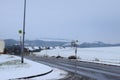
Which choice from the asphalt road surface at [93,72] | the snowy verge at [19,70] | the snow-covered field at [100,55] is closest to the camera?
the snowy verge at [19,70]

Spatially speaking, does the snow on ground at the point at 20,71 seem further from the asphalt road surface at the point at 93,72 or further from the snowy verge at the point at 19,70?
the asphalt road surface at the point at 93,72

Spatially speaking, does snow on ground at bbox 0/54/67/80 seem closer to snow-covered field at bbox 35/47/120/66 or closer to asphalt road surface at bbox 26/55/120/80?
asphalt road surface at bbox 26/55/120/80

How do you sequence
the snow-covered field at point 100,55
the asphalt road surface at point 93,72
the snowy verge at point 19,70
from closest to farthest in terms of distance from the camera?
the snowy verge at point 19,70 < the asphalt road surface at point 93,72 < the snow-covered field at point 100,55

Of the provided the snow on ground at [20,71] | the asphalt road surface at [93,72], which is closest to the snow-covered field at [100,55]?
the asphalt road surface at [93,72]

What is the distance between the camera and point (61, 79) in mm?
19266

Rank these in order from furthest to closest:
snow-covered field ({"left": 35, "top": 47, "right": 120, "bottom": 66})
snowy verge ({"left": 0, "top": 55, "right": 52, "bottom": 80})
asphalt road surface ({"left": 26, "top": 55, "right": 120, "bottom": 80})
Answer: snow-covered field ({"left": 35, "top": 47, "right": 120, "bottom": 66}) → asphalt road surface ({"left": 26, "top": 55, "right": 120, "bottom": 80}) → snowy verge ({"left": 0, "top": 55, "right": 52, "bottom": 80})

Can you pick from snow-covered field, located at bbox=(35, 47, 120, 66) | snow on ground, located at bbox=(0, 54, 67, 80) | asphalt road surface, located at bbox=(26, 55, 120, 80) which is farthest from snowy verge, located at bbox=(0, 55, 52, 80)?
snow-covered field, located at bbox=(35, 47, 120, 66)

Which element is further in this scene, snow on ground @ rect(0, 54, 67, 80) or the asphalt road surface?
the asphalt road surface

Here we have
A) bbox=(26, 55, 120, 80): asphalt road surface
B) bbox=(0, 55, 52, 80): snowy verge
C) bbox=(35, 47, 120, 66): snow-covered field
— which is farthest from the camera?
bbox=(35, 47, 120, 66): snow-covered field

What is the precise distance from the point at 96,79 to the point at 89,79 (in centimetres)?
43

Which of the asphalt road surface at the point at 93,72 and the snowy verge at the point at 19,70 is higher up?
the snowy verge at the point at 19,70

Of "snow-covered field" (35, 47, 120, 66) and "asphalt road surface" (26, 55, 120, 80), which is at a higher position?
"snow-covered field" (35, 47, 120, 66)

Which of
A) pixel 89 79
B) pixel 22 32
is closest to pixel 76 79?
pixel 89 79

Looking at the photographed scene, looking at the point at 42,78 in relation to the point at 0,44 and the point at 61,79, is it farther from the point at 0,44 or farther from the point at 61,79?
the point at 0,44
